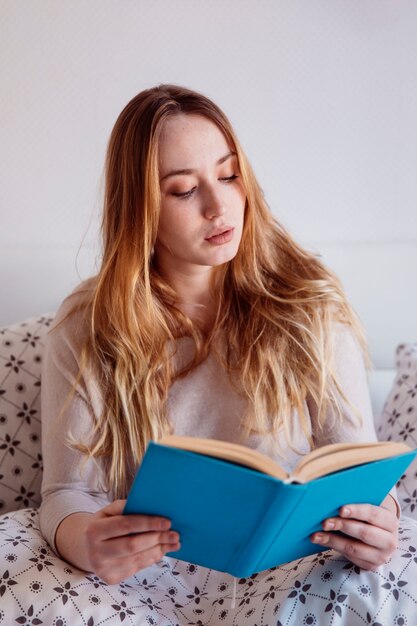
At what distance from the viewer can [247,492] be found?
958 millimetres

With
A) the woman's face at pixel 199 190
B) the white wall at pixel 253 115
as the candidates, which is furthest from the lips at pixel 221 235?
the white wall at pixel 253 115

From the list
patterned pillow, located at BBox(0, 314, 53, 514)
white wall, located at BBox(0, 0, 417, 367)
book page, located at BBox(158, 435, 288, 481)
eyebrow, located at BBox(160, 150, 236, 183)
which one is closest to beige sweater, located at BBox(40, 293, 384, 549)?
patterned pillow, located at BBox(0, 314, 53, 514)

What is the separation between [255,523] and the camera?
1.00 meters

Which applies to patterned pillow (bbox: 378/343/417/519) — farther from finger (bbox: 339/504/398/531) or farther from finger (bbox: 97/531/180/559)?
finger (bbox: 97/531/180/559)

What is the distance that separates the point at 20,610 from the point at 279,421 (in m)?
0.50

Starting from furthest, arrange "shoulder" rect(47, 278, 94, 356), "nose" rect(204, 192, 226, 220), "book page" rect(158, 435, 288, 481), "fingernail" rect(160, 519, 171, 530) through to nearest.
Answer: "shoulder" rect(47, 278, 94, 356), "nose" rect(204, 192, 226, 220), "fingernail" rect(160, 519, 171, 530), "book page" rect(158, 435, 288, 481)

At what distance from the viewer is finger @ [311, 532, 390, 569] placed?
1.11 m

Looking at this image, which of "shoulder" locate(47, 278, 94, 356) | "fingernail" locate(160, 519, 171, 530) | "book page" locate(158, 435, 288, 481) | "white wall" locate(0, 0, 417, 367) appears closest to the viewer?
"book page" locate(158, 435, 288, 481)

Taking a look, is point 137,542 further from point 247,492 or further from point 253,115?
point 253,115

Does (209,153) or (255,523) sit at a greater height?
(209,153)

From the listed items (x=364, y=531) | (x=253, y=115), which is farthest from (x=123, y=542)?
(x=253, y=115)

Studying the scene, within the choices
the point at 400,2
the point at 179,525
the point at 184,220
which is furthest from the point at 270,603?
the point at 400,2

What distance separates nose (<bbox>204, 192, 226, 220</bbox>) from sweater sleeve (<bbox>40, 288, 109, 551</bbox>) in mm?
324

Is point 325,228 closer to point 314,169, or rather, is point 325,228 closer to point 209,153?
point 314,169
